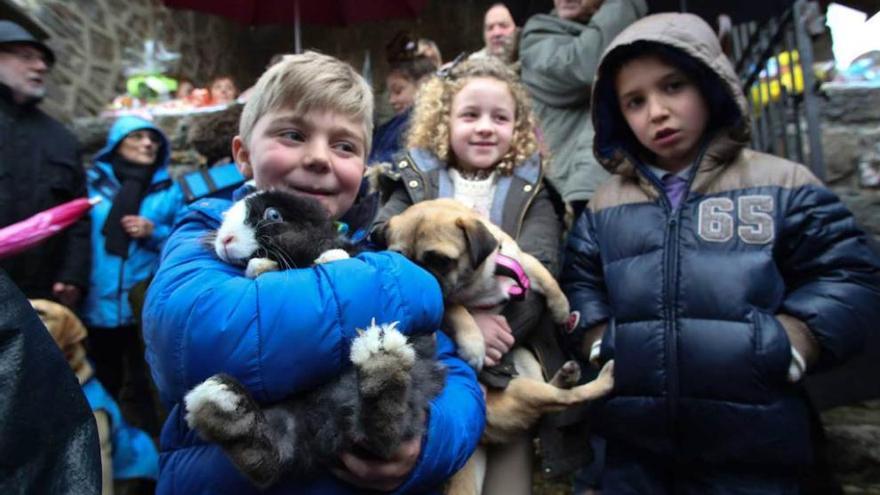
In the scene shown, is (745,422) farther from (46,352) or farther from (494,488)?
(46,352)

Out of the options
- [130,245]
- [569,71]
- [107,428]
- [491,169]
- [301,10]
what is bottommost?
[107,428]

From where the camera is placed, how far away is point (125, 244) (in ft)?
14.9

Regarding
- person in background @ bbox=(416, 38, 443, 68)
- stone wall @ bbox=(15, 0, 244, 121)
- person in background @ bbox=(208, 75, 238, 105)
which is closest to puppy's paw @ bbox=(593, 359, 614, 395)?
person in background @ bbox=(416, 38, 443, 68)

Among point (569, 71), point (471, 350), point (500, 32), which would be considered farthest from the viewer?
point (500, 32)

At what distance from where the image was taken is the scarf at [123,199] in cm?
451

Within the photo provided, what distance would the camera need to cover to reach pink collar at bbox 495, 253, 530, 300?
2320 millimetres

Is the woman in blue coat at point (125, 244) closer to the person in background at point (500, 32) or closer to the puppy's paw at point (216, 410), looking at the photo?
the person in background at point (500, 32)

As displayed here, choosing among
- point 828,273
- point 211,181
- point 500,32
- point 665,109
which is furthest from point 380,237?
point 500,32

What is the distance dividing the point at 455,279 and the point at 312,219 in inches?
31.6

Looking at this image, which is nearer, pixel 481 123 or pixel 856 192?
pixel 481 123

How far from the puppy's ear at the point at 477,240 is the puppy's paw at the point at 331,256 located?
70cm

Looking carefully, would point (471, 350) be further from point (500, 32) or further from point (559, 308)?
point (500, 32)

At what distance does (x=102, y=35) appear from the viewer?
7742 mm

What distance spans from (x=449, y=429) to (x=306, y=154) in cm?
85
